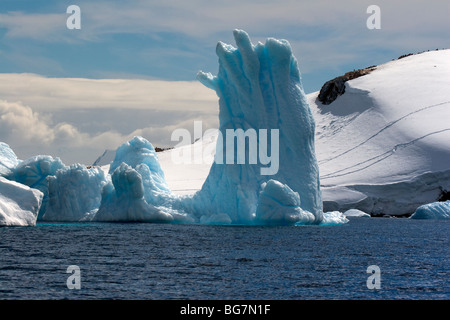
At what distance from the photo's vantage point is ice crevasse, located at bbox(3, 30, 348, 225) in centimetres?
4047

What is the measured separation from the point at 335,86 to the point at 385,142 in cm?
2363

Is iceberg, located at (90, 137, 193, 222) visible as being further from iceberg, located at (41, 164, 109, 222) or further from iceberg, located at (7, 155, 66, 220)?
iceberg, located at (7, 155, 66, 220)

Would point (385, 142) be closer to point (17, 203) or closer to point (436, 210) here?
point (436, 210)

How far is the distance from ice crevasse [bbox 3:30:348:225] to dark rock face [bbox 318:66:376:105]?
55741 mm

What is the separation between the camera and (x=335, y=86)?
98750 millimetres

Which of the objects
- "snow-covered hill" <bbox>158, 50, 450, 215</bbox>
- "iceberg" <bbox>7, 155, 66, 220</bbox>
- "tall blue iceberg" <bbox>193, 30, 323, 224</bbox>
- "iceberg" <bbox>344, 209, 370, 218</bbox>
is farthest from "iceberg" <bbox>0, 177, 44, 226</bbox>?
"iceberg" <bbox>344, 209, 370, 218</bbox>

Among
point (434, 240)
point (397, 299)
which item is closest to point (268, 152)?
point (434, 240)

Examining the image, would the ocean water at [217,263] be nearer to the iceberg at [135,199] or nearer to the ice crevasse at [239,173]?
the ice crevasse at [239,173]

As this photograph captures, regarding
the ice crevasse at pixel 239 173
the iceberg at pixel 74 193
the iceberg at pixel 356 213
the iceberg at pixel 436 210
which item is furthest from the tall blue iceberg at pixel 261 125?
the iceberg at pixel 356 213

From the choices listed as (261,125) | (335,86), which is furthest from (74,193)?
(335,86)

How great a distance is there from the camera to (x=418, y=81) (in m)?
88.9

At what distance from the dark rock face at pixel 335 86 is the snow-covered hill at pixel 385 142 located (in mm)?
1112
